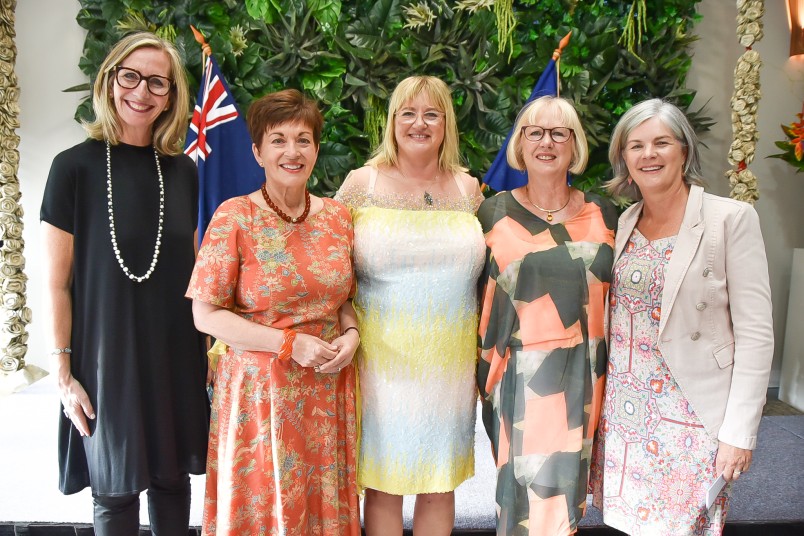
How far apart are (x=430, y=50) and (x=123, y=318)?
2662mm

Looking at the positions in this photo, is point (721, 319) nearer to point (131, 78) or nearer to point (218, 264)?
point (218, 264)

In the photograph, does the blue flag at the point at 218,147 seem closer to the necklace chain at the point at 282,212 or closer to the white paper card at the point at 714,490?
the necklace chain at the point at 282,212

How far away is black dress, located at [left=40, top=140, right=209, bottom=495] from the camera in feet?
5.32

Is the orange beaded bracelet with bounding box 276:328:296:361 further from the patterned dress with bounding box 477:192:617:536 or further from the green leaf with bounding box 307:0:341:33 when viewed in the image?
the green leaf with bounding box 307:0:341:33

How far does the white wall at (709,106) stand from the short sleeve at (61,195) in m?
2.58

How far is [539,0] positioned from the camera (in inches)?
143

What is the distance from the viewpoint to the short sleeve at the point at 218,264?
154cm

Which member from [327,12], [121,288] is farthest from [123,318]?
[327,12]

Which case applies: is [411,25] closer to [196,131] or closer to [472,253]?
[196,131]

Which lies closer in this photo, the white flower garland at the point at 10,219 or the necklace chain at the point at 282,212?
the necklace chain at the point at 282,212

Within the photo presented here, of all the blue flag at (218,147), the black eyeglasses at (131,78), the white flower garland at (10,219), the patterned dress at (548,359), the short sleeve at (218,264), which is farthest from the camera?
the white flower garland at (10,219)

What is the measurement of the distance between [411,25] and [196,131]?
1.44m

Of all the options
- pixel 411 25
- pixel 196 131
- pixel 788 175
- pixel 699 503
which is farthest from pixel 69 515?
pixel 788 175

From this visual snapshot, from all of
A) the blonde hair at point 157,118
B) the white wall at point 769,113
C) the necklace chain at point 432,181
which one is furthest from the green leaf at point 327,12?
the white wall at point 769,113
